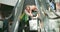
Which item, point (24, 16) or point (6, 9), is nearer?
point (24, 16)

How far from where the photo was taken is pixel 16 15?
773 mm

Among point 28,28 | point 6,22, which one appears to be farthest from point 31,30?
point 6,22

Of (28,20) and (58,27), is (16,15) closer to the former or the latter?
(28,20)

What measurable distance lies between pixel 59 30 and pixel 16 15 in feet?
1.22

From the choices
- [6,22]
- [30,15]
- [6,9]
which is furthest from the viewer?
[6,9]

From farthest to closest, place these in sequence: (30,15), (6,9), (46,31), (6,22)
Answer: (6,9), (30,15), (6,22), (46,31)

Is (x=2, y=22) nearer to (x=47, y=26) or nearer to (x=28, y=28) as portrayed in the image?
(x=28, y=28)

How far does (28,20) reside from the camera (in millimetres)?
991

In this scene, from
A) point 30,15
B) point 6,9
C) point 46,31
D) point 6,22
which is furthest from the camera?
point 6,9

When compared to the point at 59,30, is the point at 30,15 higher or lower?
higher

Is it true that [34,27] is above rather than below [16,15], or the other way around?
below

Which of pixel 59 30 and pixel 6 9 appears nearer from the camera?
pixel 59 30

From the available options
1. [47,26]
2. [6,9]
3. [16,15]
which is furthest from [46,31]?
[6,9]

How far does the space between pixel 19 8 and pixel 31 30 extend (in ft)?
0.84
